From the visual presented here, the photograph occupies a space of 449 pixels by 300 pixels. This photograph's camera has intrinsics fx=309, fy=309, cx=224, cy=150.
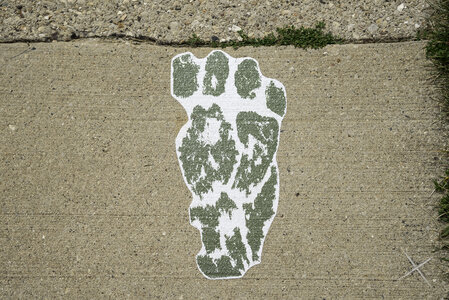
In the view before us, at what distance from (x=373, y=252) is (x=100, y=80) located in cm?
213

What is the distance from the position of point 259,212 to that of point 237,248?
27cm

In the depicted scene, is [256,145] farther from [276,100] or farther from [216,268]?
[216,268]

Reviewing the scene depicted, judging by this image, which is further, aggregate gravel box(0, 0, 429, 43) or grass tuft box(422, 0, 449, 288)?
aggregate gravel box(0, 0, 429, 43)

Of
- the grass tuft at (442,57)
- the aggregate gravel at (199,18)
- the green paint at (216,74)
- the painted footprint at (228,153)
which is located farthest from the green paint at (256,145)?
the grass tuft at (442,57)

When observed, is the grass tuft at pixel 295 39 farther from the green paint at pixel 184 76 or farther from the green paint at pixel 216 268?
the green paint at pixel 216 268

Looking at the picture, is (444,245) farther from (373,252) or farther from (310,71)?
(310,71)

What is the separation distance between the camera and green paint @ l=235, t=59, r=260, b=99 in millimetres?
2084

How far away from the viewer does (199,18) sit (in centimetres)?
213

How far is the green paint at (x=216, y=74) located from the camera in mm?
2096

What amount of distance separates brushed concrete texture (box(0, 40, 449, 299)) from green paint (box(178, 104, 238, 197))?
9 centimetres

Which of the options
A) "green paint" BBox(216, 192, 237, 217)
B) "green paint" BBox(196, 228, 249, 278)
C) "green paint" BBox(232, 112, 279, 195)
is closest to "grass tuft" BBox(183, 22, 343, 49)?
"green paint" BBox(232, 112, 279, 195)

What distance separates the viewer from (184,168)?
205 centimetres

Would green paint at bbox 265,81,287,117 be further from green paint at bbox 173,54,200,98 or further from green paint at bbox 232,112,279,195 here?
green paint at bbox 173,54,200,98

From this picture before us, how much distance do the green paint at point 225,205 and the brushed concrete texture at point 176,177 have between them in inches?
8.5
